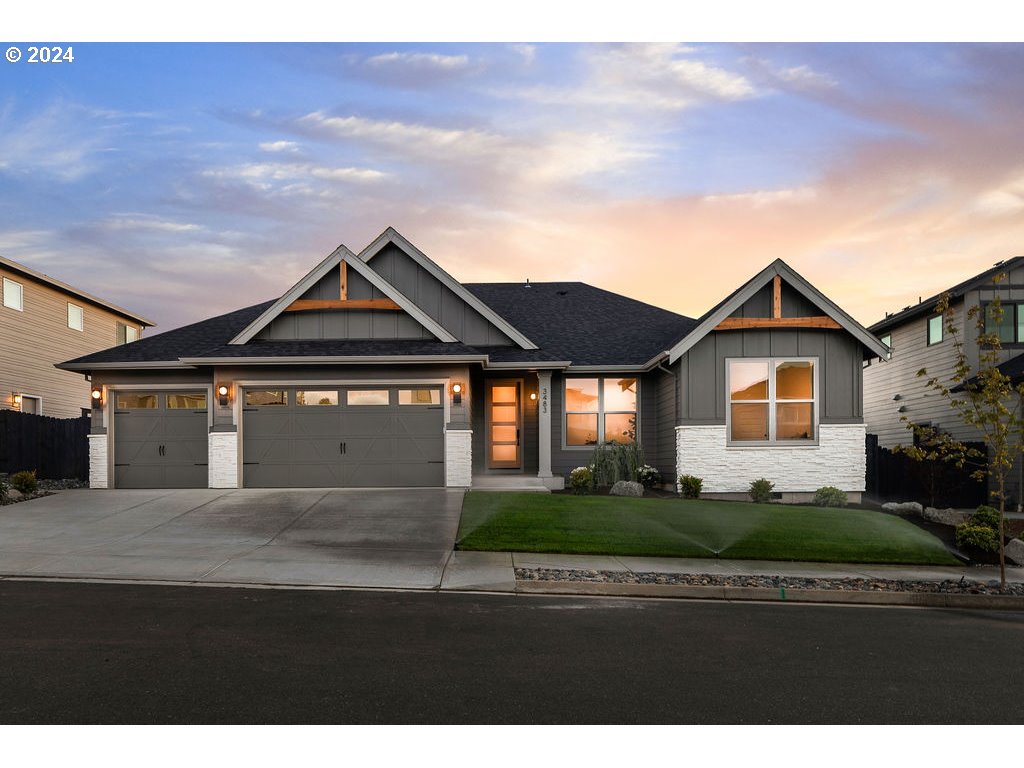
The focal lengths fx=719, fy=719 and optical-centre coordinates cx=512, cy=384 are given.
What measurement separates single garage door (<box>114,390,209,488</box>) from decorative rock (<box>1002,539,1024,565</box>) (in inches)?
692

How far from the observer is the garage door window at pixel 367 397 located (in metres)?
18.3

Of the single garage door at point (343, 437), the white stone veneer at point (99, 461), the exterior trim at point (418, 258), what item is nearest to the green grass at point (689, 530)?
the single garage door at point (343, 437)

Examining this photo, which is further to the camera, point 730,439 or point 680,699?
point 730,439

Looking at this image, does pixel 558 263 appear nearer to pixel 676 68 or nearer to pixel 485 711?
pixel 676 68

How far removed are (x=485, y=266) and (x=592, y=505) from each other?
63.6ft

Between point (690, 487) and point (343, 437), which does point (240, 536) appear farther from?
point (690, 487)

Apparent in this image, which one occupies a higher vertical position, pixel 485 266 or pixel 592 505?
pixel 485 266

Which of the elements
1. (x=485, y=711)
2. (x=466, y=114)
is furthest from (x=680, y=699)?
(x=466, y=114)

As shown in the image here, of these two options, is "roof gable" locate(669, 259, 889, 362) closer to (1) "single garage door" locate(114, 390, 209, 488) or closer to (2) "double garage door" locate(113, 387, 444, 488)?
(2) "double garage door" locate(113, 387, 444, 488)

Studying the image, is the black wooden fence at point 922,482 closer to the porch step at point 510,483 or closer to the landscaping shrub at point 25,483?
the porch step at point 510,483

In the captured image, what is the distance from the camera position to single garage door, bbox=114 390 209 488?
61.3 ft

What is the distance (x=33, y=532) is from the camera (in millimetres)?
12555

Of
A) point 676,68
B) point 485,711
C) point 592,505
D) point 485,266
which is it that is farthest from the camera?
point 485,266

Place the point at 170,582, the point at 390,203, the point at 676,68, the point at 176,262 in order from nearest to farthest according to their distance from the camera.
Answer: the point at 170,582
the point at 676,68
the point at 390,203
the point at 176,262
